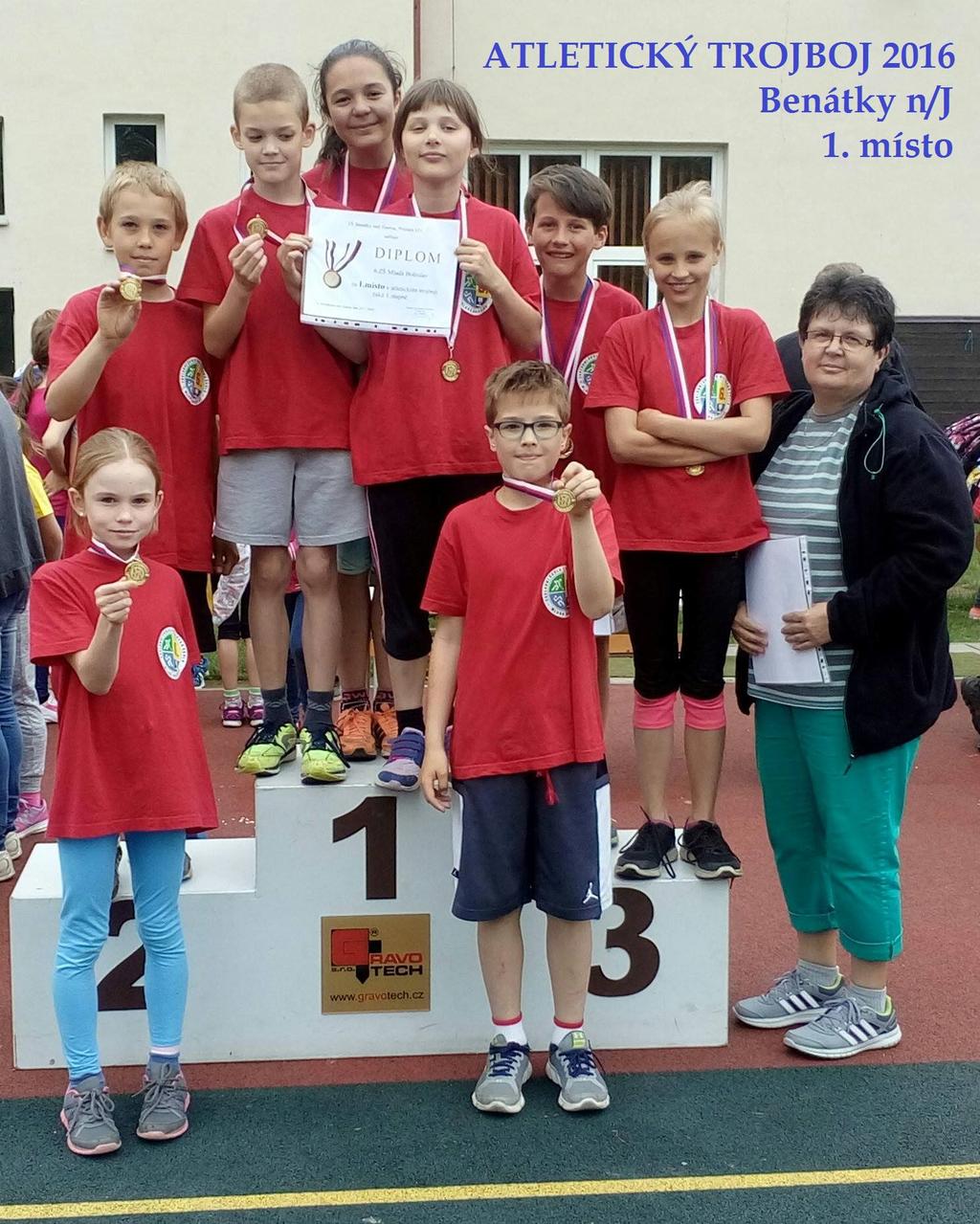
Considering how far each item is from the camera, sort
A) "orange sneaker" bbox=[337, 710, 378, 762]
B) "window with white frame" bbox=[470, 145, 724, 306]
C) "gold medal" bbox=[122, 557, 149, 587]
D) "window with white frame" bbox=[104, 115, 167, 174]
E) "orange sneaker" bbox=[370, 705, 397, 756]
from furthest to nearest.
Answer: "window with white frame" bbox=[470, 145, 724, 306] → "window with white frame" bbox=[104, 115, 167, 174] → "orange sneaker" bbox=[370, 705, 397, 756] → "orange sneaker" bbox=[337, 710, 378, 762] → "gold medal" bbox=[122, 557, 149, 587]

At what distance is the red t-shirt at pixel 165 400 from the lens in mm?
3775

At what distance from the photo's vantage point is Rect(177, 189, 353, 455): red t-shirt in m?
3.79

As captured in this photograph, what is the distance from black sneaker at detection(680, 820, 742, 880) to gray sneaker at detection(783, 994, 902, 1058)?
0.47 metres

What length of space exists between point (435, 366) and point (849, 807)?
162cm

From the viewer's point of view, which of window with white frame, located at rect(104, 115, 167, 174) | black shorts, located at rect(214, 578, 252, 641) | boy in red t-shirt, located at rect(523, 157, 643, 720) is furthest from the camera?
window with white frame, located at rect(104, 115, 167, 174)

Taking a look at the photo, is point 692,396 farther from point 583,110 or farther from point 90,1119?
point 583,110

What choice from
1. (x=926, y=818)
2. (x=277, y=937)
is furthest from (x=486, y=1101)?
(x=926, y=818)

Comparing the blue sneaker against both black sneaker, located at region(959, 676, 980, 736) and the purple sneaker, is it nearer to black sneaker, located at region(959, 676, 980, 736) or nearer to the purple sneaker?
the purple sneaker

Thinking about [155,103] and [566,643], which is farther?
[155,103]

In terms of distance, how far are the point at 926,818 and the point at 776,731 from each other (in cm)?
281

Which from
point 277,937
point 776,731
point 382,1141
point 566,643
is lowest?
point 382,1141

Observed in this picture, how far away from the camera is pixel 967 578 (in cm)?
1352

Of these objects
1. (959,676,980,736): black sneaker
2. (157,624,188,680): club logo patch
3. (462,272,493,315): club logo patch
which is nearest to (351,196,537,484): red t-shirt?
(462,272,493,315): club logo patch

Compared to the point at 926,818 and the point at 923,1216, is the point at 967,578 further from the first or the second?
the point at 923,1216
